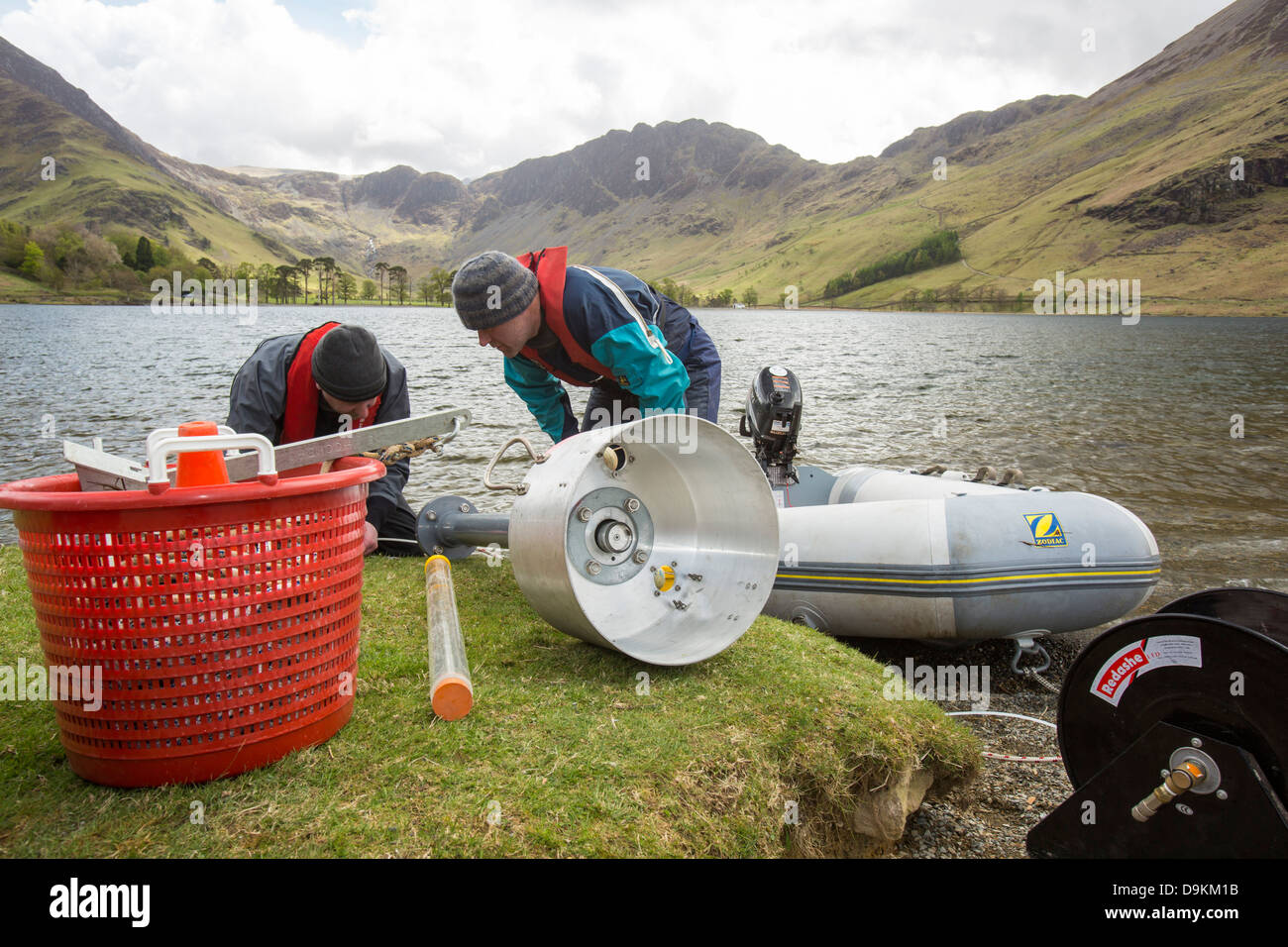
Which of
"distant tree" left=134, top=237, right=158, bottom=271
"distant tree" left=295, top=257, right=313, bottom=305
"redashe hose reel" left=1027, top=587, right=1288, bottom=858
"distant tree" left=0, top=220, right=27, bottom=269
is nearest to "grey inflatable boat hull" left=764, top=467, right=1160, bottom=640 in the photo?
"redashe hose reel" left=1027, top=587, right=1288, bottom=858

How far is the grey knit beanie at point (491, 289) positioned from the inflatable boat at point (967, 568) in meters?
3.22

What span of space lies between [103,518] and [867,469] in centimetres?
770

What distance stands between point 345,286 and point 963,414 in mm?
148935

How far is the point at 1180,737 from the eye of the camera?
8.98 feet

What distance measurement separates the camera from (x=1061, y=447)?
17.2 metres

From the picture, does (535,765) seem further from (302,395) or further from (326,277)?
(326,277)

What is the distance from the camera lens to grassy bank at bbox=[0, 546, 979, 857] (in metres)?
2.64

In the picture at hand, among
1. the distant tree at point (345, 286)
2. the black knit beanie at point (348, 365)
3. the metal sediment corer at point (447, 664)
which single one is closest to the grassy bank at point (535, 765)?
the metal sediment corer at point (447, 664)

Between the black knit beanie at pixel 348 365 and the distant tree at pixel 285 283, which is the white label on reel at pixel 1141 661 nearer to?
the black knit beanie at pixel 348 365

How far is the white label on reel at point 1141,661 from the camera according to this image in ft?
9.15

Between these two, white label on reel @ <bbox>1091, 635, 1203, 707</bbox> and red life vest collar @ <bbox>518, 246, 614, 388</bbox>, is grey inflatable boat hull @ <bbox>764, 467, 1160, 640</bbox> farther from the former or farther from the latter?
white label on reel @ <bbox>1091, 635, 1203, 707</bbox>

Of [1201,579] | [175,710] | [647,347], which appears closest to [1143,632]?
[647,347]

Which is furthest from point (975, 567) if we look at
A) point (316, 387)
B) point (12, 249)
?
point (12, 249)
